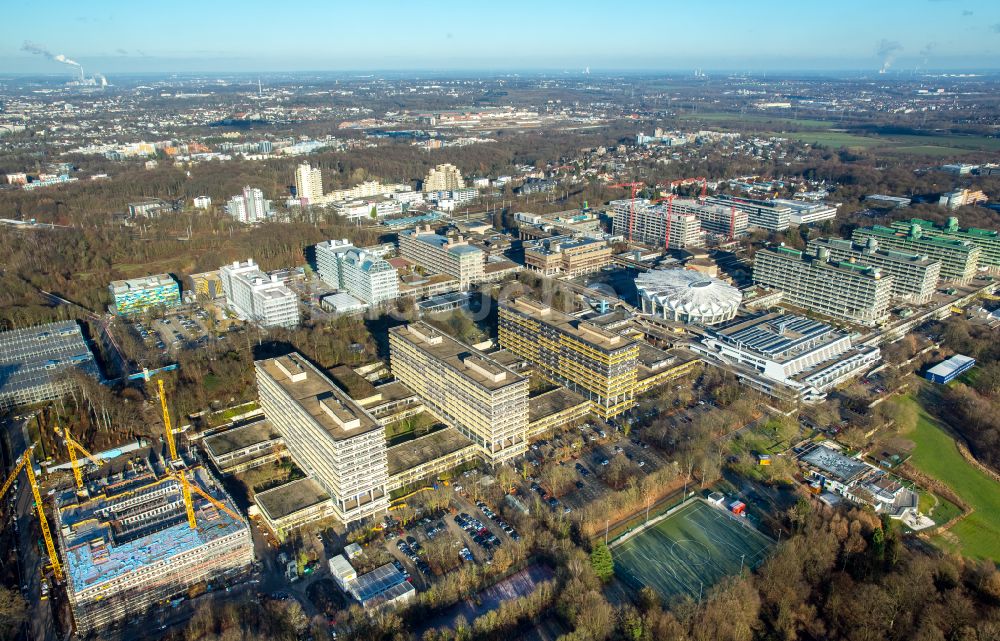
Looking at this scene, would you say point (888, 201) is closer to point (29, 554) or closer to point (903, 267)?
point (903, 267)

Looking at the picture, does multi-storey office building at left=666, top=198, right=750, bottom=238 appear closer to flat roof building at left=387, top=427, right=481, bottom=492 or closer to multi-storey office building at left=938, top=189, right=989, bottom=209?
multi-storey office building at left=938, top=189, right=989, bottom=209

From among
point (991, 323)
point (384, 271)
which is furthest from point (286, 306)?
point (991, 323)

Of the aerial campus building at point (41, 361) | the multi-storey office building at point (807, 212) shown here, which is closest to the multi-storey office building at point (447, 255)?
the aerial campus building at point (41, 361)

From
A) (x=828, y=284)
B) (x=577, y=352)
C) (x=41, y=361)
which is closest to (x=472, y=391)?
(x=577, y=352)

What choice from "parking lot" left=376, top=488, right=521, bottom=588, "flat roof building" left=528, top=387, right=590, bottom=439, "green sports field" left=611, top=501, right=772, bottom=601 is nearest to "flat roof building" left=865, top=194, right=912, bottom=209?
"flat roof building" left=528, top=387, right=590, bottom=439

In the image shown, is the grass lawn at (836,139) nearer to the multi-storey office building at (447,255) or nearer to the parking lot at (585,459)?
the multi-storey office building at (447,255)

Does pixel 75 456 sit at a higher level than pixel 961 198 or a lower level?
lower
